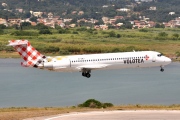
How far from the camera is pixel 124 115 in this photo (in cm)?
6000

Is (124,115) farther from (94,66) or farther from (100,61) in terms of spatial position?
(94,66)

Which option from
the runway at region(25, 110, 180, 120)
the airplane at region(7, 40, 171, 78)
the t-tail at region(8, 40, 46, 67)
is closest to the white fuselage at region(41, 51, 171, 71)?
the airplane at region(7, 40, 171, 78)

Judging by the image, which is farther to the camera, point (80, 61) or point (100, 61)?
point (80, 61)

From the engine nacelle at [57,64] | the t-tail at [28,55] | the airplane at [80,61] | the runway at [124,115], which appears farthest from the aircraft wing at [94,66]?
the runway at [124,115]

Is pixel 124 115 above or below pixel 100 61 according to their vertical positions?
below

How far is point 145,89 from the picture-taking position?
347ft

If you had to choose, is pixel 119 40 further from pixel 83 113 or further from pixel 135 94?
pixel 83 113

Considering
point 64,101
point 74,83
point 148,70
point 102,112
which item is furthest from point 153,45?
point 102,112

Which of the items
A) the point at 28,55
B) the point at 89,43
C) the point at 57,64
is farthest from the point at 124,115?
the point at 89,43

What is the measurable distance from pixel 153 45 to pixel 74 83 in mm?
69093

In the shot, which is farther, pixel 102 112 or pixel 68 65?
pixel 68 65

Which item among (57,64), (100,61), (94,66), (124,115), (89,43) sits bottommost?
(89,43)

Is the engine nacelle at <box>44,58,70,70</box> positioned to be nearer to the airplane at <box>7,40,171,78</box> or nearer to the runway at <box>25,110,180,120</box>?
the airplane at <box>7,40,171,78</box>

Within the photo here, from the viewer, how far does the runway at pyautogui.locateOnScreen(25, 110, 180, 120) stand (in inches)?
2285
